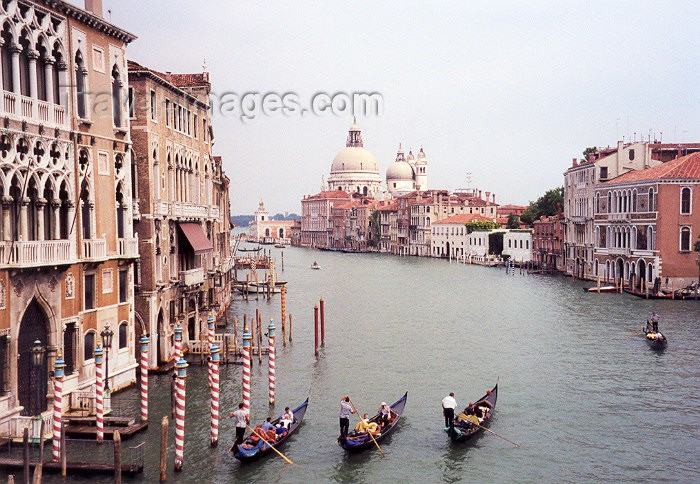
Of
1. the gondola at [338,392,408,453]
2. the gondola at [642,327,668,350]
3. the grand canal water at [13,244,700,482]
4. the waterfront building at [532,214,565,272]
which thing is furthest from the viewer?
the waterfront building at [532,214,565,272]

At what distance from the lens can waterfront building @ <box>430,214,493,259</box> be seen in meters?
77.1

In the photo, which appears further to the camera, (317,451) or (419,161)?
(419,161)

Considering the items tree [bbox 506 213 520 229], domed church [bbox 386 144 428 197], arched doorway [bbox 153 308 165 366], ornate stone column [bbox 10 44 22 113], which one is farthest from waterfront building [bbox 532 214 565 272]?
domed church [bbox 386 144 428 197]

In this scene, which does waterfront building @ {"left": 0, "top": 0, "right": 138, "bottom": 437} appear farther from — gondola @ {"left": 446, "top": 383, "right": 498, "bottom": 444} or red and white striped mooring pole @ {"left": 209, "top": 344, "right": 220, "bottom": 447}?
gondola @ {"left": 446, "top": 383, "right": 498, "bottom": 444}

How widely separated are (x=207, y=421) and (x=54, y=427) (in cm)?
406

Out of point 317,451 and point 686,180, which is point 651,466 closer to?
point 317,451

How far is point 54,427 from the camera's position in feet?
39.9

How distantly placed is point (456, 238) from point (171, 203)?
64.1 meters

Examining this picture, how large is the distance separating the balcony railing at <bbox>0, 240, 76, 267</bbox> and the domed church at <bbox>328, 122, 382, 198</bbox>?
12538cm

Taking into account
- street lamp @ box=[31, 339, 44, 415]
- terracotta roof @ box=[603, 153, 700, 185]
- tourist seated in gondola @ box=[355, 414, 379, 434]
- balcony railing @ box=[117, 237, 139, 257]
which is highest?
terracotta roof @ box=[603, 153, 700, 185]

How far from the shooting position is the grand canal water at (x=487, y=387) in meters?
13.5

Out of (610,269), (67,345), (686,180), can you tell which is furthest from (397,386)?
(610,269)

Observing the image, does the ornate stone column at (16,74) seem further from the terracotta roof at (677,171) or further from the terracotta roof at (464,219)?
the terracotta roof at (464,219)

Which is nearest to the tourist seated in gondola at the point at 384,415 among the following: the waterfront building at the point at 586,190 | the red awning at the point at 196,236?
the red awning at the point at 196,236
